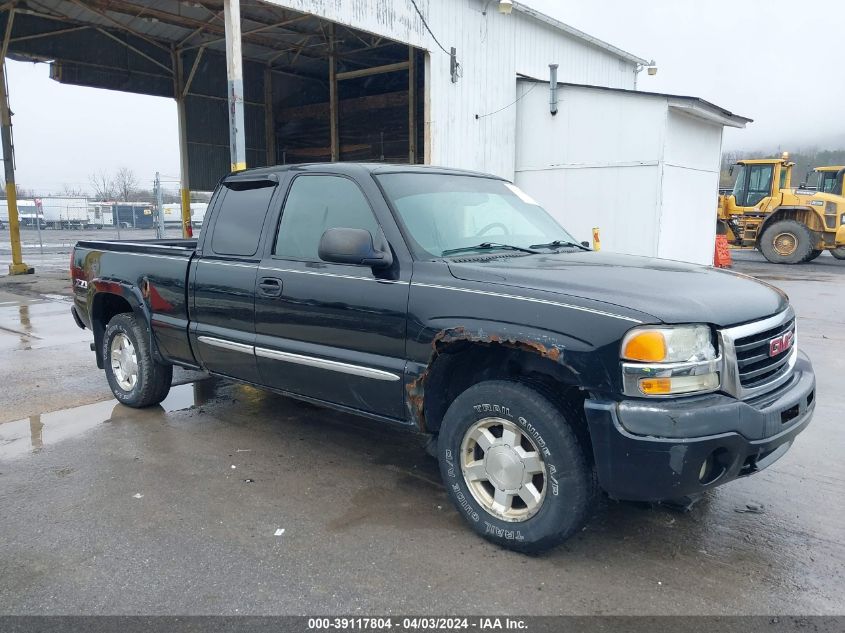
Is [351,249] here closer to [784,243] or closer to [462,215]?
[462,215]

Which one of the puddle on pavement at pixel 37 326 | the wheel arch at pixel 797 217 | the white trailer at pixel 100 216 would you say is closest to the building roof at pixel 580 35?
the wheel arch at pixel 797 217

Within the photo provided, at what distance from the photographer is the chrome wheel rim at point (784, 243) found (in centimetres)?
2097

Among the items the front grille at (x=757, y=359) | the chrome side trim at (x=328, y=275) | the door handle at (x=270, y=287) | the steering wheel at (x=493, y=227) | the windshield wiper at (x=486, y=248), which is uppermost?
the steering wheel at (x=493, y=227)

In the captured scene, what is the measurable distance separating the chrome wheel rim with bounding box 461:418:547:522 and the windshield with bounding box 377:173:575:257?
102 centimetres

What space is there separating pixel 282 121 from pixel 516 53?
1021 centimetres

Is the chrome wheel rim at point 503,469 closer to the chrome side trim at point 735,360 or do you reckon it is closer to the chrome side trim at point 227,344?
the chrome side trim at point 735,360

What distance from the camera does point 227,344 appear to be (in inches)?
175

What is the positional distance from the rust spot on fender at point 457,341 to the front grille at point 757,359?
2.66ft

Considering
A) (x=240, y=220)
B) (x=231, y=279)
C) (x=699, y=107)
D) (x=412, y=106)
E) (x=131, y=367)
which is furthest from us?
(x=412, y=106)

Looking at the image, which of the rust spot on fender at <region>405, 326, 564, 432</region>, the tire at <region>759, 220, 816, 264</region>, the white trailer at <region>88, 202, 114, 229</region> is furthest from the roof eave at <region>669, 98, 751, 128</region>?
the white trailer at <region>88, 202, 114, 229</region>

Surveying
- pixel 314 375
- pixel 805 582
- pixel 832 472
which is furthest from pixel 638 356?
pixel 832 472

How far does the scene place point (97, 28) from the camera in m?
17.1

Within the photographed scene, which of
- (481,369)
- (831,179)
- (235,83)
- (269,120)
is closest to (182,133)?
(269,120)

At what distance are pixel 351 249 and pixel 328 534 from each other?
1456mm
